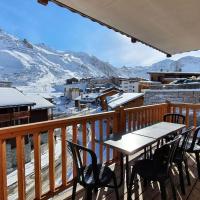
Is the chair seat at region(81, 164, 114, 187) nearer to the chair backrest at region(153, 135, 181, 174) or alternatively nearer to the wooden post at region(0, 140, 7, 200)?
the chair backrest at region(153, 135, 181, 174)

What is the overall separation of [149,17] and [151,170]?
2.17 m

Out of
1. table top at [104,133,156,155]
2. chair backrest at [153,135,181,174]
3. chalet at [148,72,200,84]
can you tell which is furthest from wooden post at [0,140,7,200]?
chalet at [148,72,200,84]

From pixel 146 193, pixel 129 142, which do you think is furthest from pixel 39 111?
pixel 129 142

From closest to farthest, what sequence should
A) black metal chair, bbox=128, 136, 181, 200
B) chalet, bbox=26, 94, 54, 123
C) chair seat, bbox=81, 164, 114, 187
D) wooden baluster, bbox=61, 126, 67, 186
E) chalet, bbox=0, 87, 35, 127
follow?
chair seat, bbox=81, 164, 114, 187 → black metal chair, bbox=128, 136, 181, 200 → wooden baluster, bbox=61, 126, 67, 186 → chalet, bbox=0, 87, 35, 127 → chalet, bbox=26, 94, 54, 123

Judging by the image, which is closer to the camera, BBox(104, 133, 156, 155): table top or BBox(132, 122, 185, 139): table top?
BBox(104, 133, 156, 155): table top

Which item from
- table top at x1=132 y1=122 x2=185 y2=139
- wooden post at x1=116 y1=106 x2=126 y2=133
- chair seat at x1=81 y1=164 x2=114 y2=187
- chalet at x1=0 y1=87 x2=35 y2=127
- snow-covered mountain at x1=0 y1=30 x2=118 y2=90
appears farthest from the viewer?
snow-covered mountain at x1=0 y1=30 x2=118 y2=90

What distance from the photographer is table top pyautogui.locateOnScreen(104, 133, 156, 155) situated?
2.27 meters

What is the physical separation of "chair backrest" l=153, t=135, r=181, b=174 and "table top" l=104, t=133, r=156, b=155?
196 millimetres

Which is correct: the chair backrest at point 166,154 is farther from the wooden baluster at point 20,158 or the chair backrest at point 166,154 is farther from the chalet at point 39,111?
the chalet at point 39,111

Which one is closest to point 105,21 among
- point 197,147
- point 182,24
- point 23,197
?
point 182,24

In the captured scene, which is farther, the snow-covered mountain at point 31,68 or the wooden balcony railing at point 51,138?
the snow-covered mountain at point 31,68

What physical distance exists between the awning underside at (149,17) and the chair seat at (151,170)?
2.01 metres

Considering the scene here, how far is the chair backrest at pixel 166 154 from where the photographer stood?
218cm

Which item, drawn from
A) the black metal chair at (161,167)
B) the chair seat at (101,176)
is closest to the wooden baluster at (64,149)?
the chair seat at (101,176)
